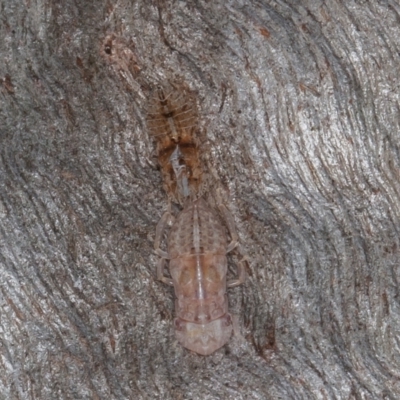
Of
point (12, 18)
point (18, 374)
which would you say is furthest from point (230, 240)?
point (12, 18)

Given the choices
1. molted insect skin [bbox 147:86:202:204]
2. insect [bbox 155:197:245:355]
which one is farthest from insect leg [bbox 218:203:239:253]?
molted insect skin [bbox 147:86:202:204]

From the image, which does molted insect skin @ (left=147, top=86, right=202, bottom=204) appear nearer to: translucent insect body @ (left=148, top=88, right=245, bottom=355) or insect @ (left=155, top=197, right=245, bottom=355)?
translucent insect body @ (left=148, top=88, right=245, bottom=355)

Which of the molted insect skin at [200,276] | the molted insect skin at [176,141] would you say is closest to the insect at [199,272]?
the molted insect skin at [200,276]

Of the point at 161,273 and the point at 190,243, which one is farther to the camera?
the point at 190,243

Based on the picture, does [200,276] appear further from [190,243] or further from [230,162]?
[230,162]

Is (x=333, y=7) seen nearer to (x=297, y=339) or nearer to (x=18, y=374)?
(x=297, y=339)

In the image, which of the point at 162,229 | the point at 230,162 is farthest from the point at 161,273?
the point at 230,162

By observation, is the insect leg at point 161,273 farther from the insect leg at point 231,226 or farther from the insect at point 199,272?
the insect leg at point 231,226
